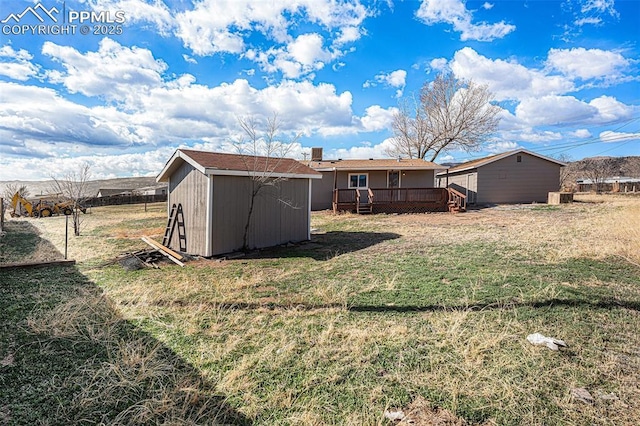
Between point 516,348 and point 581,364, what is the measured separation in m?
0.52

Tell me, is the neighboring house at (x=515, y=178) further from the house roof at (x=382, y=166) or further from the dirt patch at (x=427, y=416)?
the dirt patch at (x=427, y=416)

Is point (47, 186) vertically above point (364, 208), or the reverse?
point (47, 186)

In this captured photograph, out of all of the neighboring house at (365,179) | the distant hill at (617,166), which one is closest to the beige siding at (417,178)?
the neighboring house at (365,179)

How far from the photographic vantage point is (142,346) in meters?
3.47

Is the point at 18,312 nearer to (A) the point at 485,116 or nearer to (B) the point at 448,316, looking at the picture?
(B) the point at 448,316

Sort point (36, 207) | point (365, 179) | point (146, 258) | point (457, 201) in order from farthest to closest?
point (36, 207), point (365, 179), point (457, 201), point (146, 258)

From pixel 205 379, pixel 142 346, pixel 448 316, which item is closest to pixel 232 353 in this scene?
pixel 205 379

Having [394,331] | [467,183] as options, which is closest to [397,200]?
[467,183]

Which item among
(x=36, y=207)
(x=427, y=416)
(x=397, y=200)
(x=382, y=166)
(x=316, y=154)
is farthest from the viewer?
(x=316, y=154)

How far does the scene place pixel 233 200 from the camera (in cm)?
879

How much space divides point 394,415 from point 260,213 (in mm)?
7542

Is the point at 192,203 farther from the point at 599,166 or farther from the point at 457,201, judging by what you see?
the point at 599,166

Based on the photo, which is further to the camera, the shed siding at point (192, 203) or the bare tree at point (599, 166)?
the bare tree at point (599, 166)

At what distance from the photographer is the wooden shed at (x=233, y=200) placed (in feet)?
27.6
